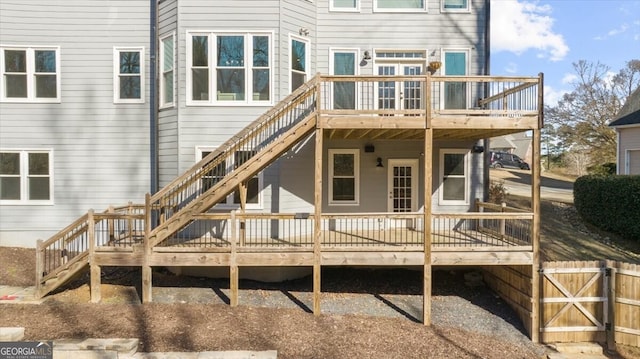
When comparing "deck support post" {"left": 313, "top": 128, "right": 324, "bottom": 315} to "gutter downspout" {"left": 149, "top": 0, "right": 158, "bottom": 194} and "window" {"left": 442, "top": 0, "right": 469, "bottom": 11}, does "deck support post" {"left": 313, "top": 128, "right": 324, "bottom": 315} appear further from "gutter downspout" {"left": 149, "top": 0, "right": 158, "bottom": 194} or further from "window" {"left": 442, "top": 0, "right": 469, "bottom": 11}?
"window" {"left": 442, "top": 0, "right": 469, "bottom": 11}

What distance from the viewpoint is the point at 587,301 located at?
787 cm

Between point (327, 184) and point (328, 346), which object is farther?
point (327, 184)

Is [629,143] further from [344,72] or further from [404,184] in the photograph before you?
[344,72]

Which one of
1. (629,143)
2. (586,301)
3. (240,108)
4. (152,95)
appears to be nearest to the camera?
(586,301)

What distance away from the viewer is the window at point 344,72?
34.8 feet

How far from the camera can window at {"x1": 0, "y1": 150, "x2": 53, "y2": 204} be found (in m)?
10.7

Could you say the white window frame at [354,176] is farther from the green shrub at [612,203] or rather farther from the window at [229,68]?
the green shrub at [612,203]

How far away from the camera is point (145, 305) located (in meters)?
7.80

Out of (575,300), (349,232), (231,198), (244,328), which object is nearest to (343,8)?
(231,198)

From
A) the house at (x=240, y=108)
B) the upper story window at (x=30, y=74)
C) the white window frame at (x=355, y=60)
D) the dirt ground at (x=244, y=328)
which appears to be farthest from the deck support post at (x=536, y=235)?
the upper story window at (x=30, y=74)

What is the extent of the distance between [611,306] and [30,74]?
1604 centimetres

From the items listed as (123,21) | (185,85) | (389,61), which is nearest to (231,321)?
(185,85)

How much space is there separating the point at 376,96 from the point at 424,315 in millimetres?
6032

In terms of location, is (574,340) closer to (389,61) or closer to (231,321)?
(231,321)
